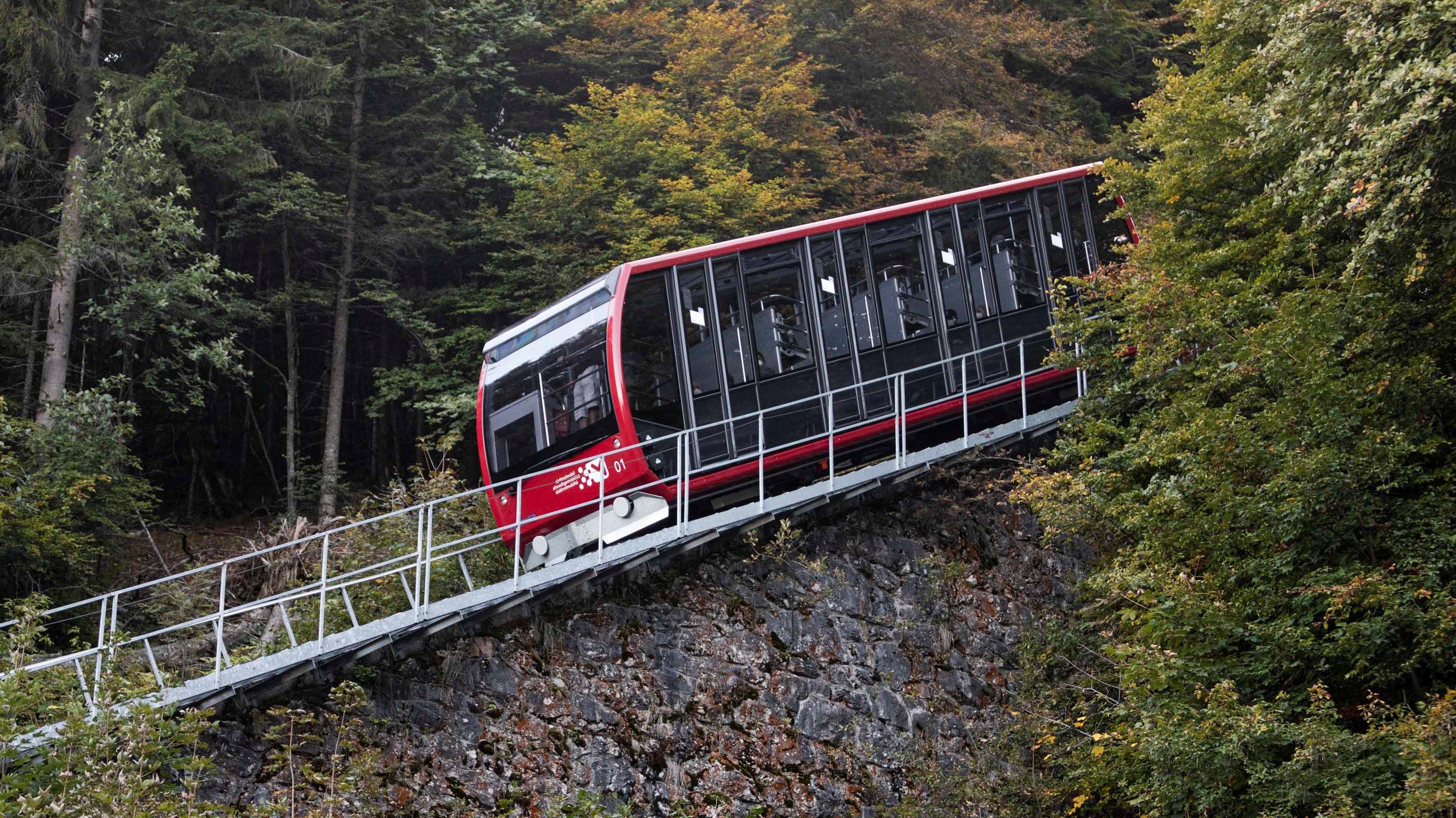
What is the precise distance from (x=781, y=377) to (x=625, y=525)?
2.57 m

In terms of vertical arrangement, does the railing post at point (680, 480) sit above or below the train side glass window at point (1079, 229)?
below

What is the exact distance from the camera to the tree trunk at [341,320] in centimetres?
1956

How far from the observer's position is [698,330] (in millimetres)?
13789

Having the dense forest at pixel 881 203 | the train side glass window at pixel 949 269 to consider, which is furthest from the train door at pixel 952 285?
the dense forest at pixel 881 203

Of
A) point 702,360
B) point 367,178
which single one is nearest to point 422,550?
point 702,360

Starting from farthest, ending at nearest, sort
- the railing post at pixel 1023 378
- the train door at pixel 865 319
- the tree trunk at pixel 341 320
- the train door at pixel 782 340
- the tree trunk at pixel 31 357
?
the tree trunk at pixel 341 320 < the tree trunk at pixel 31 357 < the railing post at pixel 1023 378 < the train door at pixel 865 319 < the train door at pixel 782 340

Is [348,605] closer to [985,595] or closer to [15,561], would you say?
[15,561]

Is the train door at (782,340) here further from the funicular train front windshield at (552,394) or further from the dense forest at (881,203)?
the dense forest at (881,203)

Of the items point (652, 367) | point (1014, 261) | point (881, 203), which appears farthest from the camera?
point (881, 203)

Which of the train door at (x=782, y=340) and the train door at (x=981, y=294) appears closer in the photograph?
the train door at (x=782, y=340)

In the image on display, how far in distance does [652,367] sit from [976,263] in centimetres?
466

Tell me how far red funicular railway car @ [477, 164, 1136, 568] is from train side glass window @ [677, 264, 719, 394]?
18mm

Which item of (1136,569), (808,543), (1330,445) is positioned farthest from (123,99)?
(1330,445)

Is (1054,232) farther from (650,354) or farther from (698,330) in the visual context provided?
(650,354)
